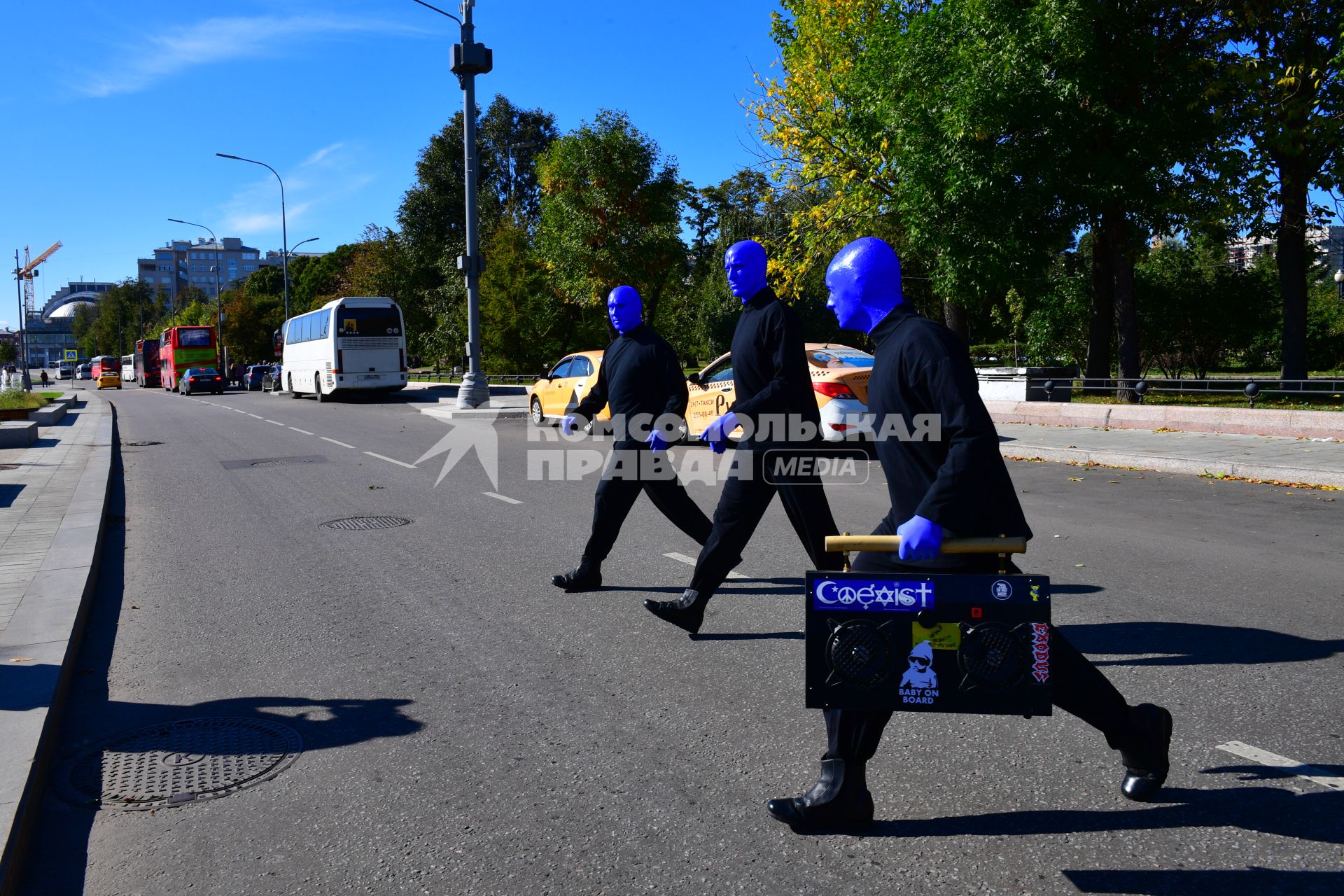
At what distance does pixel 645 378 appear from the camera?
5969 mm

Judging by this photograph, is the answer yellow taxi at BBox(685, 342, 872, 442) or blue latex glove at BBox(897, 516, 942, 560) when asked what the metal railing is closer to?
yellow taxi at BBox(685, 342, 872, 442)

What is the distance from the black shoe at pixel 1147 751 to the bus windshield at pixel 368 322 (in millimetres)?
32997

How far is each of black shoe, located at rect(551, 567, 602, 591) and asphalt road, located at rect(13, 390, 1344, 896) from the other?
15 cm

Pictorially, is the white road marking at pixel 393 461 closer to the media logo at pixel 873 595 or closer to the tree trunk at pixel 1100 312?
the media logo at pixel 873 595

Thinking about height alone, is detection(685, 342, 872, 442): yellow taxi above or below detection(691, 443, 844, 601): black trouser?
above

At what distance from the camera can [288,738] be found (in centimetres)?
393

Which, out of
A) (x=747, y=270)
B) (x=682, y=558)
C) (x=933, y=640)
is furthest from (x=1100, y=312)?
(x=933, y=640)

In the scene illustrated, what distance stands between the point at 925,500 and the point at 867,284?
0.68m

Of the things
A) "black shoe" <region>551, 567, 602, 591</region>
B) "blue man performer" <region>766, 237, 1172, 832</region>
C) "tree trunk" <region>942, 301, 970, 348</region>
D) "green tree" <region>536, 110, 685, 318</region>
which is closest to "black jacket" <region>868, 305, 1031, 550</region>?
"blue man performer" <region>766, 237, 1172, 832</region>

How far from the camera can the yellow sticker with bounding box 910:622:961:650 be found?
2.68 meters

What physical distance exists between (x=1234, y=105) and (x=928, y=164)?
5.42m

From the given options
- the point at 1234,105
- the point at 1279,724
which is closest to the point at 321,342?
the point at 1234,105

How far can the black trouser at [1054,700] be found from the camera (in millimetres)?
2865

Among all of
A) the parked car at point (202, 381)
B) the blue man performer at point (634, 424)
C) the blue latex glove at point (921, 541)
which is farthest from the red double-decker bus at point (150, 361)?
the blue latex glove at point (921, 541)
